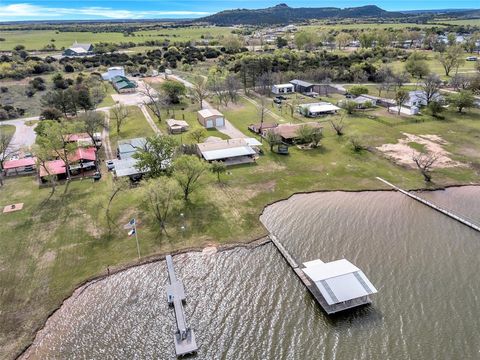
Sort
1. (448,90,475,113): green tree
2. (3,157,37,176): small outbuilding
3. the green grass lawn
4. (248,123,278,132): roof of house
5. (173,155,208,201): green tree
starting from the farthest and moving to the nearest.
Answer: (448,90,475,113): green tree → (248,123,278,132): roof of house → the green grass lawn → (3,157,37,176): small outbuilding → (173,155,208,201): green tree

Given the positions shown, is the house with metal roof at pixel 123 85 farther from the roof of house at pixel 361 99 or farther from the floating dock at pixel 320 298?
the floating dock at pixel 320 298

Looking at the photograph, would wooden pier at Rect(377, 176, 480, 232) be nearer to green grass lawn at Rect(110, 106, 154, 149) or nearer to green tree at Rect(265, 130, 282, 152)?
green tree at Rect(265, 130, 282, 152)

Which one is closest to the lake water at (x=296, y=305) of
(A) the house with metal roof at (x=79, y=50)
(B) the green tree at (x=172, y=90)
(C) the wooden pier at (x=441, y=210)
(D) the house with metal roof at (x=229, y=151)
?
(C) the wooden pier at (x=441, y=210)

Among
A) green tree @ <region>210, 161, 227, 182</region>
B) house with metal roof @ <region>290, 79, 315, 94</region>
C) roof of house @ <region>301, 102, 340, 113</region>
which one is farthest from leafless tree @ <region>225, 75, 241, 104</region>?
green tree @ <region>210, 161, 227, 182</region>

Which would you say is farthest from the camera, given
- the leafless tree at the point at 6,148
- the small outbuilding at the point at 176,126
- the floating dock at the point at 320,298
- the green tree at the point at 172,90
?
the green tree at the point at 172,90

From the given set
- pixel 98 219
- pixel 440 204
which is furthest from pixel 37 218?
pixel 440 204

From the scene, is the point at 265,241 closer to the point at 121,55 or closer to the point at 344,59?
the point at 344,59
